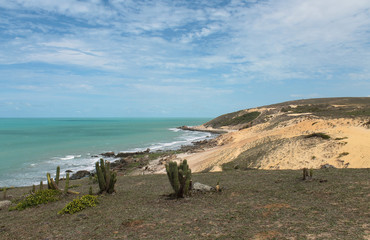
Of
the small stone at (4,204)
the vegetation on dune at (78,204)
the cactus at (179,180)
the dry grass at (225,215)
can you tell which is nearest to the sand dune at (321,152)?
the dry grass at (225,215)

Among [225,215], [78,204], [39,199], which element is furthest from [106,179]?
[225,215]

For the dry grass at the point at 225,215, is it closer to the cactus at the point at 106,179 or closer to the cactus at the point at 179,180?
the cactus at the point at 179,180

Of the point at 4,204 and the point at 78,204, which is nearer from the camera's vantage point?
the point at 78,204

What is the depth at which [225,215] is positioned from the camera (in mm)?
10977

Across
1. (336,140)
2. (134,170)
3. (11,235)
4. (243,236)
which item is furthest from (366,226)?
(134,170)

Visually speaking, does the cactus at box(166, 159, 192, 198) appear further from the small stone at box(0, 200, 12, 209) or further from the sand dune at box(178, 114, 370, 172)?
the sand dune at box(178, 114, 370, 172)

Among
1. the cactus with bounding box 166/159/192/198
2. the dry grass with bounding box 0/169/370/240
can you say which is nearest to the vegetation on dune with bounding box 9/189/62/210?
the dry grass with bounding box 0/169/370/240

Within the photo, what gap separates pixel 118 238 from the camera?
30.6 feet

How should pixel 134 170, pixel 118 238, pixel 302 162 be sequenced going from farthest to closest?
pixel 134 170 < pixel 302 162 < pixel 118 238

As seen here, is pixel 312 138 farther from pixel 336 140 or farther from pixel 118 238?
pixel 118 238

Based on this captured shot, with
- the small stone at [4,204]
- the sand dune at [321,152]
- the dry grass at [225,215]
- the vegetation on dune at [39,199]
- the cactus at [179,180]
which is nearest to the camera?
the dry grass at [225,215]

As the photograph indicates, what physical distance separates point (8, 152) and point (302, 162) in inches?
2129

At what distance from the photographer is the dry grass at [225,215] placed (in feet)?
29.9

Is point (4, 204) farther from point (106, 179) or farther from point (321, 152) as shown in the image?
point (321, 152)
